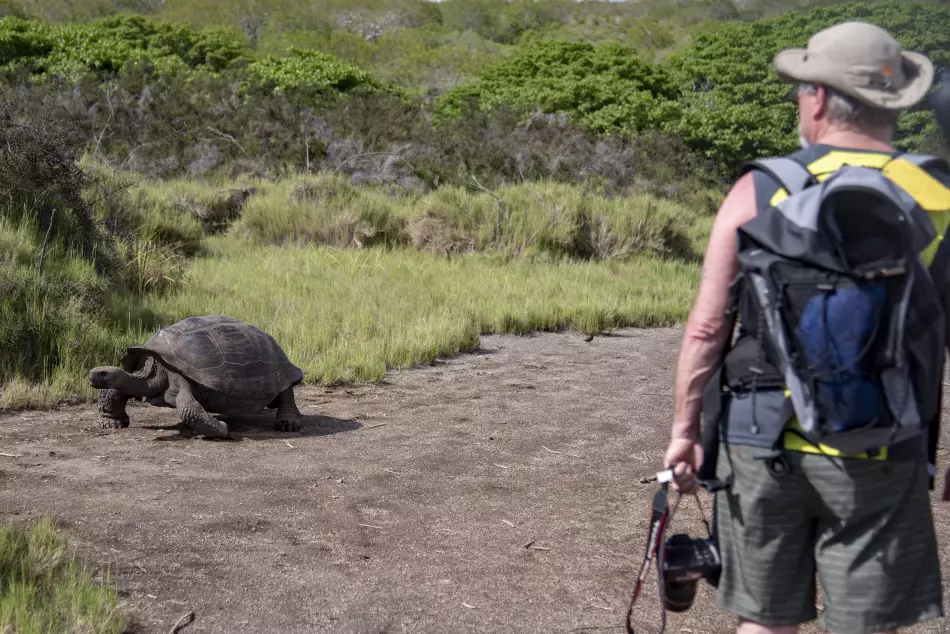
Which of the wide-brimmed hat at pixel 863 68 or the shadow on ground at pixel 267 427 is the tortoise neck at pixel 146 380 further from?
the wide-brimmed hat at pixel 863 68

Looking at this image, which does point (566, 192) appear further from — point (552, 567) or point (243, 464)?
point (552, 567)

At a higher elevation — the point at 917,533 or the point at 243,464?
the point at 917,533

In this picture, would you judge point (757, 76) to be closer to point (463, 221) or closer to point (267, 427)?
point (463, 221)

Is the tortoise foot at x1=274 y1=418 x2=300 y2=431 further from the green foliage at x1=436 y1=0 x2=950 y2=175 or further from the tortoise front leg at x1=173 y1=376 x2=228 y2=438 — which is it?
the green foliage at x1=436 y1=0 x2=950 y2=175

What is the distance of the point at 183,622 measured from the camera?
3568 millimetres

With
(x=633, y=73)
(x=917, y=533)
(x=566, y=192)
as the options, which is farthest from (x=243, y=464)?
(x=633, y=73)

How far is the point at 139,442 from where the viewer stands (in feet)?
20.5

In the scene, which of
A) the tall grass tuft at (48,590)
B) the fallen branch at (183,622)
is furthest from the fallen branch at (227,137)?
the fallen branch at (183,622)

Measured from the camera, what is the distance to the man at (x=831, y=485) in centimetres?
237

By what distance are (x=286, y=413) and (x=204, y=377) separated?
2.05ft

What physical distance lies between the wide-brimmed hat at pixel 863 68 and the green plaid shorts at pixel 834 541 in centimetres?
87

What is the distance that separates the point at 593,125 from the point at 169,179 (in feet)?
80.2

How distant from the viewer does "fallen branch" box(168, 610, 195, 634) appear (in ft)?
11.5

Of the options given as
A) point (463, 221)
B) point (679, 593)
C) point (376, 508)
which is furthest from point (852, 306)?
point (463, 221)
